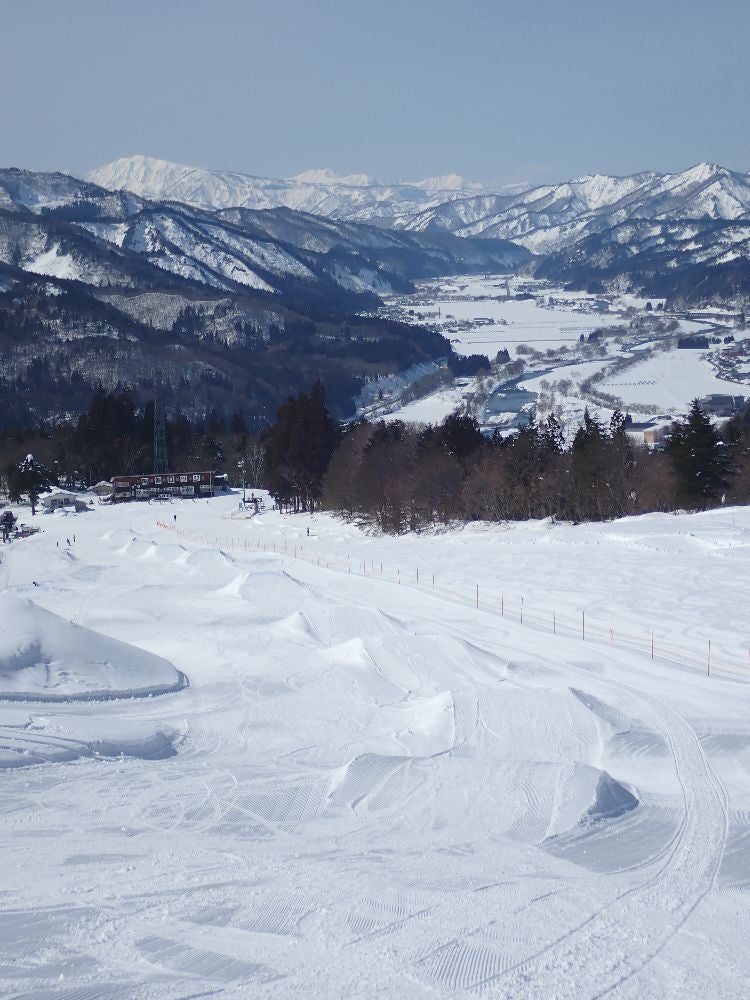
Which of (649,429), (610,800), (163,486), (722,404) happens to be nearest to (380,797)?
(610,800)

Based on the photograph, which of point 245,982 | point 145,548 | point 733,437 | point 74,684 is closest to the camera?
point 245,982

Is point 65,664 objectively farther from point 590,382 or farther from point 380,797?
point 590,382

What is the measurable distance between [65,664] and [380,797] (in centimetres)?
870

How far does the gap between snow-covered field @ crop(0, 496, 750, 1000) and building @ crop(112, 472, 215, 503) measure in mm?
48815

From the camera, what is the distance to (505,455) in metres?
49.3

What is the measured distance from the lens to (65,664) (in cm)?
1797

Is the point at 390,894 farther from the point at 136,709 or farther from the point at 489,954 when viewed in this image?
the point at 136,709

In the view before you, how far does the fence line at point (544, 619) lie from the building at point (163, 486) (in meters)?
37.8

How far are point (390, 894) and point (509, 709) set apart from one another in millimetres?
7554

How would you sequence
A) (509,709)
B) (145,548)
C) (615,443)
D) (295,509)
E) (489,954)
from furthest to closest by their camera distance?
(295,509) < (615,443) < (145,548) < (509,709) < (489,954)

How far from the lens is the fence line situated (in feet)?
66.3

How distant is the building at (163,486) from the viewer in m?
75.4

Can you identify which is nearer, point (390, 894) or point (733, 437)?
point (390, 894)

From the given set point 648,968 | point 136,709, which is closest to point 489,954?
point 648,968
